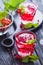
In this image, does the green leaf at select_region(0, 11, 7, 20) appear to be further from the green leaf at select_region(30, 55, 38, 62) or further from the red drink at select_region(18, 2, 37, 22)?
the green leaf at select_region(30, 55, 38, 62)

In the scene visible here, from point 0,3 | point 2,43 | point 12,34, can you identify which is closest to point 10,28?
point 12,34

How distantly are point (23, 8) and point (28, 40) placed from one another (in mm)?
273

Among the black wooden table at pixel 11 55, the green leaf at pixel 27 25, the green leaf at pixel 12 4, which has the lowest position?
the black wooden table at pixel 11 55

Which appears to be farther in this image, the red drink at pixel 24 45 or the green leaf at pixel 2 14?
the green leaf at pixel 2 14

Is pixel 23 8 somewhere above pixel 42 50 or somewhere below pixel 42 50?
above

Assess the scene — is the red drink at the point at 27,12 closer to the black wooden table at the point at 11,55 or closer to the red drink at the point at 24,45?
the black wooden table at the point at 11,55

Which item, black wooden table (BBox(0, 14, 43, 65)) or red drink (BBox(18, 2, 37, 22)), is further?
red drink (BBox(18, 2, 37, 22))

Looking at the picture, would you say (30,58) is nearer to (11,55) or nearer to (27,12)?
(11,55)

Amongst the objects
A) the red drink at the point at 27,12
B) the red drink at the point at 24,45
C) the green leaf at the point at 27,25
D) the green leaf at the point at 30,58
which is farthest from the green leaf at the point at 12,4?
the green leaf at the point at 30,58

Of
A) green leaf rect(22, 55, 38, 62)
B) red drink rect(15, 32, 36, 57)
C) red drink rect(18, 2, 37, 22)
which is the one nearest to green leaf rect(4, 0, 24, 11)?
red drink rect(18, 2, 37, 22)

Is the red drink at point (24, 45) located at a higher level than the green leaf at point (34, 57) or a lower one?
higher

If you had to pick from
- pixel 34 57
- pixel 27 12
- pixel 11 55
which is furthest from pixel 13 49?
pixel 27 12

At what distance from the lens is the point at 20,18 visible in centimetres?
162

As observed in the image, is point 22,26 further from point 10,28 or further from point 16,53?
point 16,53
